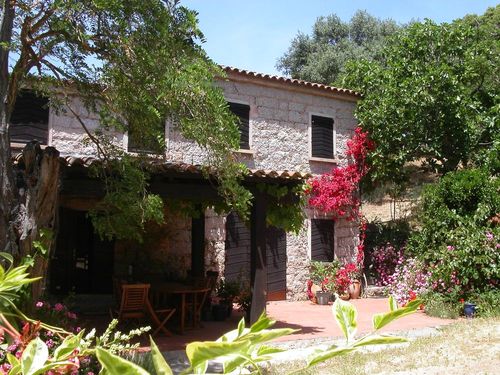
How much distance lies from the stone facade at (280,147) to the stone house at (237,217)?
2 cm

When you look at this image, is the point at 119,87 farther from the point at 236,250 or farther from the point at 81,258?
the point at 236,250

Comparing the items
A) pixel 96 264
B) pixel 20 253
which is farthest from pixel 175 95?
pixel 96 264

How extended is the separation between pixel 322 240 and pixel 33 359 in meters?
13.2

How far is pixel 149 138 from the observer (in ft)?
19.6

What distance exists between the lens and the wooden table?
8609 mm

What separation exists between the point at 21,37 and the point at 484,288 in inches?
382

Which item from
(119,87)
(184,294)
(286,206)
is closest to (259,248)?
(286,206)

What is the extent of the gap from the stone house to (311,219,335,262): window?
3 centimetres

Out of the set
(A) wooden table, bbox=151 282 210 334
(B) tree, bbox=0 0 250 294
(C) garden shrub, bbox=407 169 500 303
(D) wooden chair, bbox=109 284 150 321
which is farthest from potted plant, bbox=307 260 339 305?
(B) tree, bbox=0 0 250 294

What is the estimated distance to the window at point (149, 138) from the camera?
5832mm

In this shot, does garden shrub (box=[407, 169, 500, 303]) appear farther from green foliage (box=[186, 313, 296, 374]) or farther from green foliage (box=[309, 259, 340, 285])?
green foliage (box=[186, 313, 296, 374])

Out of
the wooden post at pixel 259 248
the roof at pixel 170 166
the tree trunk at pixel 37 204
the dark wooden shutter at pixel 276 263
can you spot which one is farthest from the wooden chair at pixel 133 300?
the dark wooden shutter at pixel 276 263

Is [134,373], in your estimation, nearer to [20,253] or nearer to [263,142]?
[20,253]

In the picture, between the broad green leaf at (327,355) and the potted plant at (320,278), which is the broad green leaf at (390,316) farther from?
the potted plant at (320,278)
